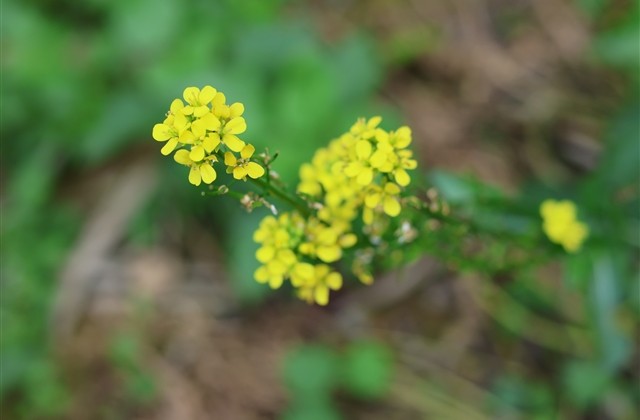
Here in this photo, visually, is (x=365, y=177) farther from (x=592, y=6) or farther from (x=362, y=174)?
(x=592, y=6)

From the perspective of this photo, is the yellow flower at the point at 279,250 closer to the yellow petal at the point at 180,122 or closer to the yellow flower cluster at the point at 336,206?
the yellow flower cluster at the point at 336,206

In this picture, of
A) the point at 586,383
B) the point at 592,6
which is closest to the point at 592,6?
the point at 592,6

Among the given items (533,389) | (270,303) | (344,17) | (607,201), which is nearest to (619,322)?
(533,389)

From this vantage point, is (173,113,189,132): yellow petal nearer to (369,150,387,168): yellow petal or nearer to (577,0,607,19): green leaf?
(369,150,387,168): yellow petal

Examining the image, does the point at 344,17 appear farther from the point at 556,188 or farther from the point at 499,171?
the point at 556,188

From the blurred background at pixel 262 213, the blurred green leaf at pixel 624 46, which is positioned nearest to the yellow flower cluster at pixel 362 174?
the blurred background at pixel 262 213
